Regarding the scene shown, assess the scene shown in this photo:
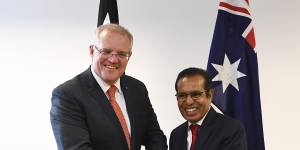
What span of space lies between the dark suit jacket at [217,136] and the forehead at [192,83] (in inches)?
6.9

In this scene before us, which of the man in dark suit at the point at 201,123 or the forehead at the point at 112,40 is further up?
the forehead at the point at 112,40

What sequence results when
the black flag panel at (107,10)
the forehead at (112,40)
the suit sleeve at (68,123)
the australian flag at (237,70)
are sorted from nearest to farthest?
the suit sleeve at (68,123)
the forehead at (112,40)
the australian flag at (237,70)
the black flag panel at (107,10)

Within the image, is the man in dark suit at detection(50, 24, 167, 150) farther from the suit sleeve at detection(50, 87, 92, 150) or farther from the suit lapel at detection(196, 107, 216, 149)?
the suit lapel at detection(196, 107, 216, 149)

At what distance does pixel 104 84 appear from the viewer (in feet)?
5.53

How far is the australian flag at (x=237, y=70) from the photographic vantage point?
90.6 inches

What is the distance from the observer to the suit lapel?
1.74 meters

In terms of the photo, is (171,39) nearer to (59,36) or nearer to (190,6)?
(190,6)

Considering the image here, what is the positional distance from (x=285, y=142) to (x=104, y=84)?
1.87 meters

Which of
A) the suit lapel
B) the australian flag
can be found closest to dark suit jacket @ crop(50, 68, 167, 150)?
the suit lapel

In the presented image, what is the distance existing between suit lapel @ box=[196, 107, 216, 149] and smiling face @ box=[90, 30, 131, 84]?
540mm

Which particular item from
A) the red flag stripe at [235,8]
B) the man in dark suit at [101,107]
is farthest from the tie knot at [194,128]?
the red flag stripe at [235,8]

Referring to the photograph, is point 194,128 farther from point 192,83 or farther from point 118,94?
point 118,94

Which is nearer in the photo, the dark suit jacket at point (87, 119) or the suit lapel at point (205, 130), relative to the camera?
the dark suit jacket at point (87, 119)

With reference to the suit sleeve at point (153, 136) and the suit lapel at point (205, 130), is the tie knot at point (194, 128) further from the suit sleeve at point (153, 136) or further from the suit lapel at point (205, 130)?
the suit sleeve at point (153, 136)
